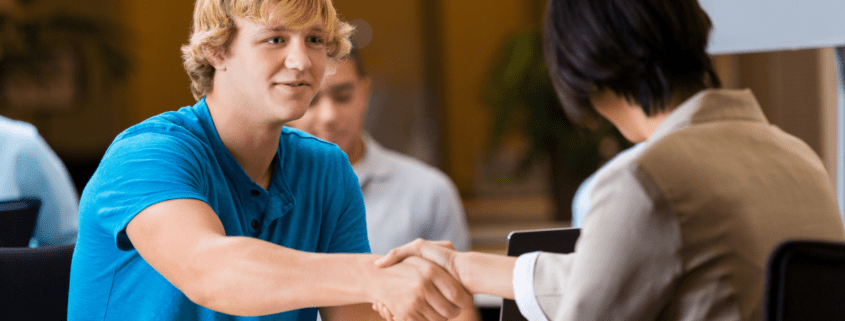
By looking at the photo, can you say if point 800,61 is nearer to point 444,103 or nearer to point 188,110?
point 444,103

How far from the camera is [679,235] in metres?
0.83

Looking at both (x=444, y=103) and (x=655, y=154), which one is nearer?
(x=655, y=154)

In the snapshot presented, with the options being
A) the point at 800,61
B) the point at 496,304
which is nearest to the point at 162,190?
the point at 496,304

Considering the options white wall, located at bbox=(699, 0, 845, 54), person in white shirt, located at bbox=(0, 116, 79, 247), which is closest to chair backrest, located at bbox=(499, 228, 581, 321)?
white wall, located at bbox=(699, 0, 845, 54)

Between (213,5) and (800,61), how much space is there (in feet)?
12.9

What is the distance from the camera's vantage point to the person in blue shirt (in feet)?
2.97

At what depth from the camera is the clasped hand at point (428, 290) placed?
0.99m

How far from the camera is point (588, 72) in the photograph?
984 millimetres

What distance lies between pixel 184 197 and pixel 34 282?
50 cm

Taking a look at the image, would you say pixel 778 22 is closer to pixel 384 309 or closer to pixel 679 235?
pixel 679 235

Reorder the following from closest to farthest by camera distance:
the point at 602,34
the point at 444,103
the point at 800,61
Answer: the point at 602,34
the point at 800,61
the point at 444,103

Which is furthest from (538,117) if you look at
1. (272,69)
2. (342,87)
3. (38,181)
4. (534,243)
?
(272,69)

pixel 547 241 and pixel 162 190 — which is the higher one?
pixel 162 190

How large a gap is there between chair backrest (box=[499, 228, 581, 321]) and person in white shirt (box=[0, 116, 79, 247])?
1.28 metres
